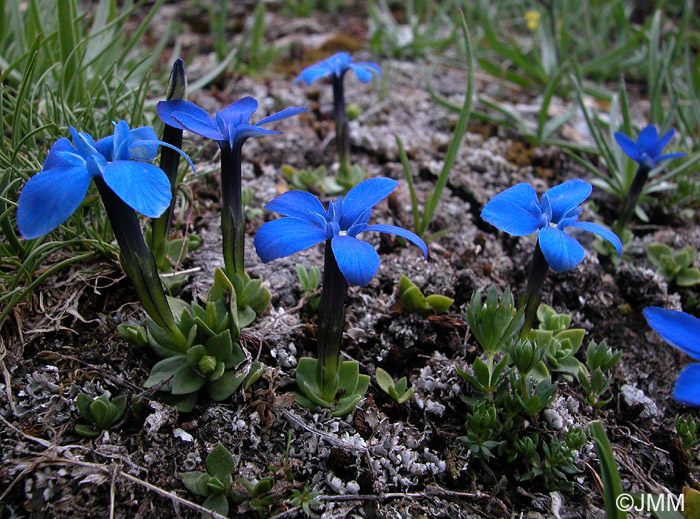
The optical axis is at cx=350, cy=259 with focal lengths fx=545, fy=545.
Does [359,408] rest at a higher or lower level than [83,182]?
lower

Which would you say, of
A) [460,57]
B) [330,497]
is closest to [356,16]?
[460,57]

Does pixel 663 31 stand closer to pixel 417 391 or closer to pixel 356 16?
pixel 356 16

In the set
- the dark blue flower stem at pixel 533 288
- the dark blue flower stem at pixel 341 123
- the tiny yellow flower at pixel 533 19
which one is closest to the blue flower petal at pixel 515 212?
the dark blue flower stem at pixel 533 288

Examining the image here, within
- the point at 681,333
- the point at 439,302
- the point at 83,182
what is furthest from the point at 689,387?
the point at 83,182

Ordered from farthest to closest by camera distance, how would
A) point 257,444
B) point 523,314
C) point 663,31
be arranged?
point 663,31
point 523,314
point 257,444

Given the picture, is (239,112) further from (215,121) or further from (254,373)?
(254,373)
